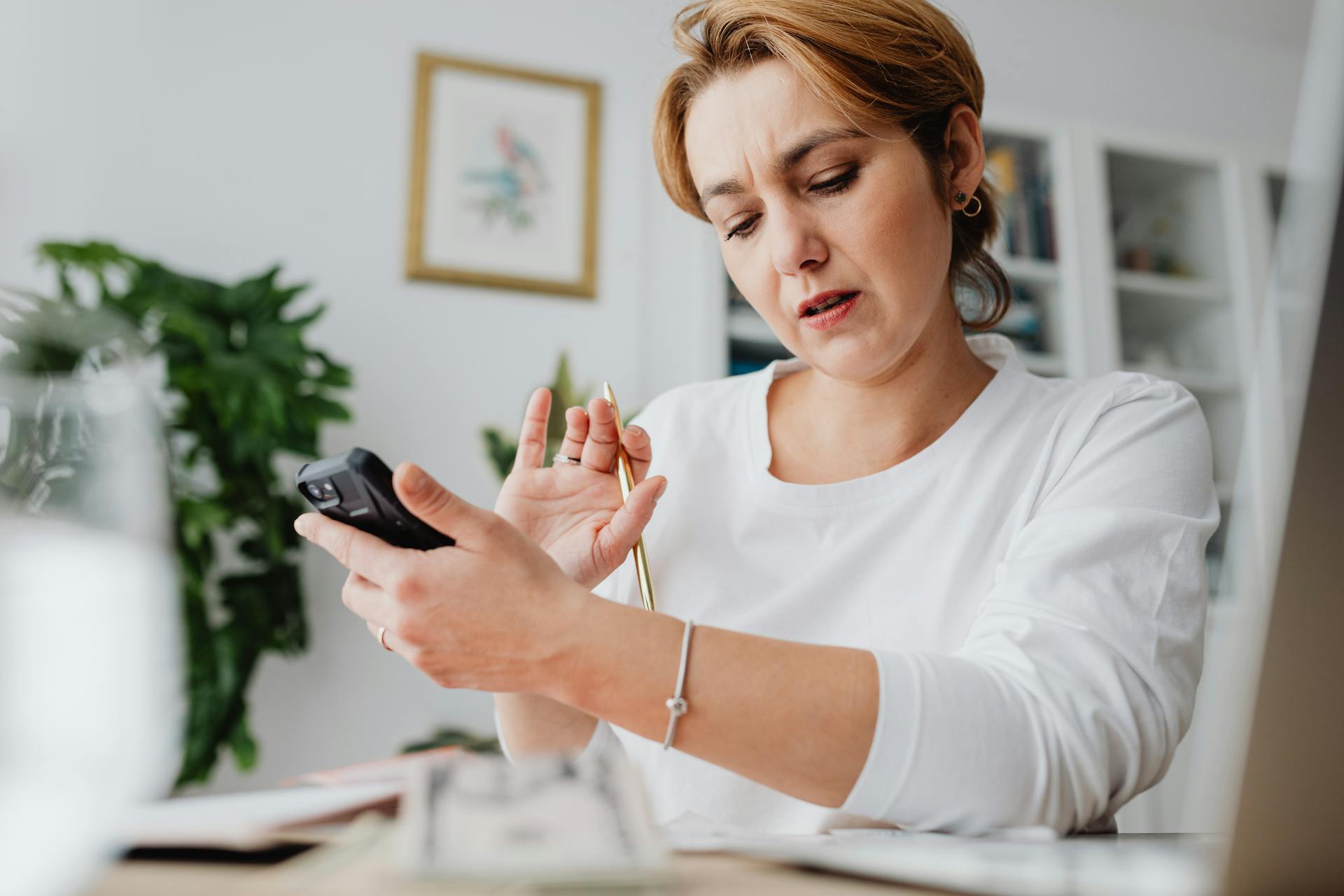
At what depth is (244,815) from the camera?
428 mm

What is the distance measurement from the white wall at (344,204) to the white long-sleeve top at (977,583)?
1.40 m

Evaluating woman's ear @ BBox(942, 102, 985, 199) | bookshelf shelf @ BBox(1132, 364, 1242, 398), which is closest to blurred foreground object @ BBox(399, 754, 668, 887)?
woman's ear @ BBox(942, 102, 985, 199)

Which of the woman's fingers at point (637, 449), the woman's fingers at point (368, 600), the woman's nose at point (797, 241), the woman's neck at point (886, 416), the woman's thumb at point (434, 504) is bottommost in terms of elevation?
the woman's fingers at point (368, 600)

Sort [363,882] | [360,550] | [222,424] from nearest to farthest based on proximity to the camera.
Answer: [363,882], [360,550], [222,424]

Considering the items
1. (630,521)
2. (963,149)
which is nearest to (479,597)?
(630,521)

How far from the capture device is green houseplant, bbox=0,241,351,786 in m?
1.88

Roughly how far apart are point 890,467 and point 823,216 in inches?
11.1

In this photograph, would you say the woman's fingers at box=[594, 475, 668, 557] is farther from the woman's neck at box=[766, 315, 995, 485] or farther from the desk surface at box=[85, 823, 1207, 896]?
the desk surface at box=[85, 823, 1207, 896]

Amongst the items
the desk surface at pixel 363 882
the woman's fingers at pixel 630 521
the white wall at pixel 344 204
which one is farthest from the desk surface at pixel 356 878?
the white wall at pixel 344 204

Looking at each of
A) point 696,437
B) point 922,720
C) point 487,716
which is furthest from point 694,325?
point 922,720

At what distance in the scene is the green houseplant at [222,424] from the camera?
188 centimetres

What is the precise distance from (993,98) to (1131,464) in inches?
110

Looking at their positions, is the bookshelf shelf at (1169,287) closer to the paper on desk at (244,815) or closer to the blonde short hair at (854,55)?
the blonde short hair at (854,55)

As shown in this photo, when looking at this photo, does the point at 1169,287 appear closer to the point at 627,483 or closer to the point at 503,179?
the point at 503,179
